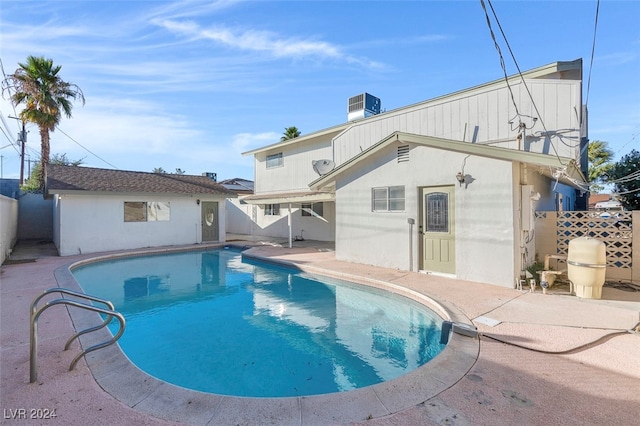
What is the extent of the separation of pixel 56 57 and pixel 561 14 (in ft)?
79.2

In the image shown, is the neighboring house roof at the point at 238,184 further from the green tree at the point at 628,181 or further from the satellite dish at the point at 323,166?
the green tree at the point at 628,181

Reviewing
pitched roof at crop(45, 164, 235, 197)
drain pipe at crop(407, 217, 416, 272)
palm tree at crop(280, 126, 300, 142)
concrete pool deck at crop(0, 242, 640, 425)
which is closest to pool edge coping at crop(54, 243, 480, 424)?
concrete pool deck at crop(0, 242, 640, 425)

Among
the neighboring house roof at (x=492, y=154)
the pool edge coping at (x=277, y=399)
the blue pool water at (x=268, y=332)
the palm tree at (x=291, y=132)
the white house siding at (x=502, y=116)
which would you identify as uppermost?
the palm tree at (x=291, y=132)

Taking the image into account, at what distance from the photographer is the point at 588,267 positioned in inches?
261

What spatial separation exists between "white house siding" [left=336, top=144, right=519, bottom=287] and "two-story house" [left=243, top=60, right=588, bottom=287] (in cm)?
3

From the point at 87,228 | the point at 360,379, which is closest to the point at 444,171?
the point at 360,379

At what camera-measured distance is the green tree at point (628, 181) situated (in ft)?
56.9

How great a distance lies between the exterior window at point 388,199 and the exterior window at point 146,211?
12241mm

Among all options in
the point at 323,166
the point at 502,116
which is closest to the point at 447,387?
the point at 502,116

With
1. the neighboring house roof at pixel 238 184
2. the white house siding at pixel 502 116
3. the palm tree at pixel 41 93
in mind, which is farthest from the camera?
the neighboring house roof at pixel 238 184

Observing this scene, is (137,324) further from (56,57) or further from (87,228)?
(56,57)

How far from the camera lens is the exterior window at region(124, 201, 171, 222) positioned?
16.0 metres

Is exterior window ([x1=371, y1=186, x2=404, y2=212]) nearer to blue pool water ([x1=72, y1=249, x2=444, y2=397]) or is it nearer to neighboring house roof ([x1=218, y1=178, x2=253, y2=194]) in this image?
blue pool water ([x1=72, y1=249, x2=444, y2=397])

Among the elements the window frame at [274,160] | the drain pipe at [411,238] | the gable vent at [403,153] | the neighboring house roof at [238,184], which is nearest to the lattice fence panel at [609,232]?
the drain pipe at [411,238]
